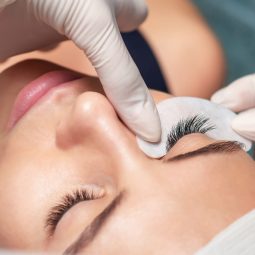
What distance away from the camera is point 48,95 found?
3.26 feet

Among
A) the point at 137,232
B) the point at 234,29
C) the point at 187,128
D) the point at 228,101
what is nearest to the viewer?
the point at 137,232

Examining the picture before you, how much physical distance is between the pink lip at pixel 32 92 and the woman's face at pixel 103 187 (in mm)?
38

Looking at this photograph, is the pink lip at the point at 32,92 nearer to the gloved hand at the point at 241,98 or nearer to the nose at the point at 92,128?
the nose at the point at 92,128

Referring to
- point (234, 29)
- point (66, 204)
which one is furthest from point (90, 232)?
point (234, 29)

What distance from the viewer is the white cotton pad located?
958 millimetres

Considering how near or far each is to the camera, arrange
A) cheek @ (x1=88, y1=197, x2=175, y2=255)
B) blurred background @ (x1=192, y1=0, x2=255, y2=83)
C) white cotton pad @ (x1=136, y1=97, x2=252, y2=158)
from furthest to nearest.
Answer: blurred background @ (x1=192, y1=0, x2=255, y2=83) < white cotton pad @ (x1=136, y1=97, x2=252, y2=158) < cheek @ (x1=88, y1=197, x2=175, y2=255)

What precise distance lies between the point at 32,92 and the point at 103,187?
0.89 feet

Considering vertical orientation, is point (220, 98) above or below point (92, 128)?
below

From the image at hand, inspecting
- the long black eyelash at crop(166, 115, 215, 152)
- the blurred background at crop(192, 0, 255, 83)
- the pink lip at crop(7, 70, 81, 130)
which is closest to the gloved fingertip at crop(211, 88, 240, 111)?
the long black eyelash at crop(166, 115, 215, 152)

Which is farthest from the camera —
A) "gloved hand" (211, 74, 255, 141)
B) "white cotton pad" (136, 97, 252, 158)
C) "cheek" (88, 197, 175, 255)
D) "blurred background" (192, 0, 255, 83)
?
"blurred background" (192, 0, 255, 83)

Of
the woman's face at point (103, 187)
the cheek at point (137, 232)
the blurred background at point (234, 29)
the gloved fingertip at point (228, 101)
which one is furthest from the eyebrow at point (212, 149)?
the blurred background at point (234, 29)

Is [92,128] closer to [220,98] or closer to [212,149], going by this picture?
[212,149]

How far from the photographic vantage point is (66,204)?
3.00ft

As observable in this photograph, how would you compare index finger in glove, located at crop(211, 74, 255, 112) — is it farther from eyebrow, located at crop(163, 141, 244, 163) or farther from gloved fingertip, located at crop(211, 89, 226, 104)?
eyebrow, located at crop(163, 141, 244, 163)
